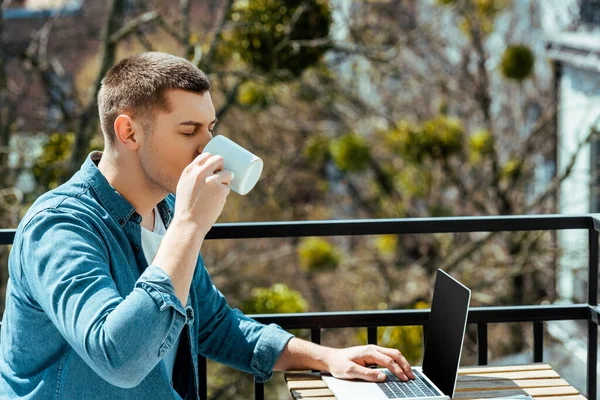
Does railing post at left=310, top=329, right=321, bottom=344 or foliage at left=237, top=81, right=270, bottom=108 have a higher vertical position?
A: foliage at left=237, top=81, right=270, bottom=108

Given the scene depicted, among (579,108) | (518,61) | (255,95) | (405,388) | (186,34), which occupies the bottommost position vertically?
(405,388)

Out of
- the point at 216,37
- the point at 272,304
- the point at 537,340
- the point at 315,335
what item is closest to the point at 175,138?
the point at 315,335

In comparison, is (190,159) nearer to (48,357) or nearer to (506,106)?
(48,357)

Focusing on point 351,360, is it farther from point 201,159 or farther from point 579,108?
point 579,108

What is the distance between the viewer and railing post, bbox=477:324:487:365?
82.2 inches

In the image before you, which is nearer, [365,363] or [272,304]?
[365,363]

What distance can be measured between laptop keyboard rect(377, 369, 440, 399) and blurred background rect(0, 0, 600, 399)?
2938 millimetres

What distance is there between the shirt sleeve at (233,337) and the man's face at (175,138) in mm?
358

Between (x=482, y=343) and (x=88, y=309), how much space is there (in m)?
1.13

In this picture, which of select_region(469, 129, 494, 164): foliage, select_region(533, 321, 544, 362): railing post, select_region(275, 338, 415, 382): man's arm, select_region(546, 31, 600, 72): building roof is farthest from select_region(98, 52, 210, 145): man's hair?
select_region(546, 31, 600, 72): building roof

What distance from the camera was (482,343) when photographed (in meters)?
2.09

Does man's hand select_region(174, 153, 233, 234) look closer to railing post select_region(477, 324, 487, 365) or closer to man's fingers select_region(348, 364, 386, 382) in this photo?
man's fingers select_region(348, 364, 386, 382)

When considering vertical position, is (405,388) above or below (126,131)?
below

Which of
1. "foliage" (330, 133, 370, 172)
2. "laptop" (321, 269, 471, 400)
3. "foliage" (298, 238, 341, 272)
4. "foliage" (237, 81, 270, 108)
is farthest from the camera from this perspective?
"foliage" (298, 238, 341, 272)
